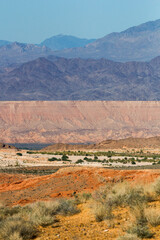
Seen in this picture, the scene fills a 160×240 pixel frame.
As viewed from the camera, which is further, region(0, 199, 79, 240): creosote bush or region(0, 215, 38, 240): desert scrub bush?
region(0, 199, 79, 240): creosote bush

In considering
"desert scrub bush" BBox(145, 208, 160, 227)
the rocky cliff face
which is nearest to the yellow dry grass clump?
"desert scrub bush" BBox(145, 208, 160, 227)

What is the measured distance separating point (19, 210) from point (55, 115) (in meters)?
130

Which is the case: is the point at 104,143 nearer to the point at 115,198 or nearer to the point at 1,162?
the point at 1,162

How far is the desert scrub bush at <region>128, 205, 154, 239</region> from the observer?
9.90 meters

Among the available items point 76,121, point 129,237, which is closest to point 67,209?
point 129,237

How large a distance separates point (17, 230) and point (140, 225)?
2.78 meters

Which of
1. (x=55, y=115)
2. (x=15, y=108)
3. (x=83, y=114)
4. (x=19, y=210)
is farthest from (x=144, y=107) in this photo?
(x=19, y=210)

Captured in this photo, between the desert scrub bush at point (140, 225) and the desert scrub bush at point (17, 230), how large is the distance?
2.36m

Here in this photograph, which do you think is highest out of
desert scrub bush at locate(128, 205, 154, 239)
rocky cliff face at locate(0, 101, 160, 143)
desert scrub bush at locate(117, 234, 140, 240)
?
rocky cliff face at locate(0, 101, 160, 143)

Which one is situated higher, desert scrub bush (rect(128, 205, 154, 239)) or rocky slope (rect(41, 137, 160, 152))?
rocky slope (rect(41, 137, 160, 152))

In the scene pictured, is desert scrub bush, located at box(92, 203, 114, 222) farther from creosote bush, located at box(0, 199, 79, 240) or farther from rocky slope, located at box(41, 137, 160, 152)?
rocky slope, located at box(41, 137, 160, 152)

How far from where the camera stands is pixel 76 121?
476 feet

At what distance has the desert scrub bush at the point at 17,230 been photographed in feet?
34.0

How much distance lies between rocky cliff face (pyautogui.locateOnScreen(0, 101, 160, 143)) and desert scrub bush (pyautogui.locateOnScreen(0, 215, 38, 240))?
356 feet
